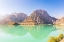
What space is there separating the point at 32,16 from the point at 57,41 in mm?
184971

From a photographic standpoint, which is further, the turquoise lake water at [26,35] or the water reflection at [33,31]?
the water reflection at [33,31]

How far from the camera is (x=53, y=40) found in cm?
1327

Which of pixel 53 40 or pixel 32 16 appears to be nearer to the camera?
pixel 53 40

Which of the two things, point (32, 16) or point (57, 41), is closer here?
point (57, 41)

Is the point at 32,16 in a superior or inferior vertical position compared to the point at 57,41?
superior

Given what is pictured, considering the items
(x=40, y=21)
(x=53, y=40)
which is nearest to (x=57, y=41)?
(x=53, y=40)

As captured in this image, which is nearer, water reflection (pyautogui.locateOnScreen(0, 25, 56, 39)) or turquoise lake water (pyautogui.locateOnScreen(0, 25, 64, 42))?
turquoise lake water (pyautogui.locateOnScreen(0, 25, 64, 42))

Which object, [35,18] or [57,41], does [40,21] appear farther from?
[57,41]

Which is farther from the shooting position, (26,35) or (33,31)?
(33,31)

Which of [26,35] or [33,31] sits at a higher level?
[26,35]

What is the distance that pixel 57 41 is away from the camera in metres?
13.9

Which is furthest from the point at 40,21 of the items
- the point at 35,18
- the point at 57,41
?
the point at 57,41

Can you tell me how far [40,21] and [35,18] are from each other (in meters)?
12.6

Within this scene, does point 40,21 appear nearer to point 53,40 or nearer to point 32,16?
point 32,16
